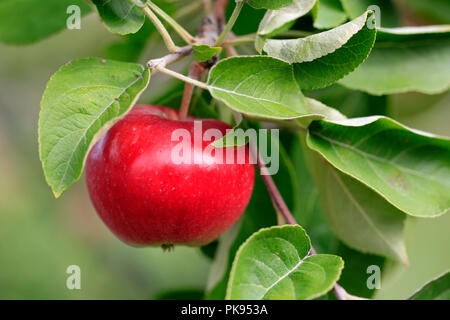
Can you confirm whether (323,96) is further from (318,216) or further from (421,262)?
(421,262)

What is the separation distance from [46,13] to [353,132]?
0.56 metres

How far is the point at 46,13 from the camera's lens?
2.90 ft

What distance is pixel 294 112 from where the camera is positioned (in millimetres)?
560

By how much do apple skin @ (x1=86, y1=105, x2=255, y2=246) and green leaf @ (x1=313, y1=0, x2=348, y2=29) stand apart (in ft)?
0.61

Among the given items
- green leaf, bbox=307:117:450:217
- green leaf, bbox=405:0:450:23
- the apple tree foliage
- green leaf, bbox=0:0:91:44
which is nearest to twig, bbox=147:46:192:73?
the apple tree foliage

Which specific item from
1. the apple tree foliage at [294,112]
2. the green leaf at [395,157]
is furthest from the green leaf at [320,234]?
the green leaf at [395,157]

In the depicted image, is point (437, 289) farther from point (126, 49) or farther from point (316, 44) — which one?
point (126, 49)

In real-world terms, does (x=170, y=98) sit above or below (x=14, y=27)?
below

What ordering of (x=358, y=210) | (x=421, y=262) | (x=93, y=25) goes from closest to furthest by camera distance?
(x=358, y=210), (x=93, y=25), (x=421, y=262)

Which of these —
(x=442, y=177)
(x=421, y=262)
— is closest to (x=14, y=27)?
(x=442, y=177)

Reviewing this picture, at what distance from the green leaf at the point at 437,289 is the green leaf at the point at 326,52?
0.89 feet

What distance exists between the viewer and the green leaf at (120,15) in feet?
1.85

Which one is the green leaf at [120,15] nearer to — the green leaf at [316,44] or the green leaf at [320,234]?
the green leaf at [316,44]

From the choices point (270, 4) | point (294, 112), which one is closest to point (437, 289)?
point (294, 112)
